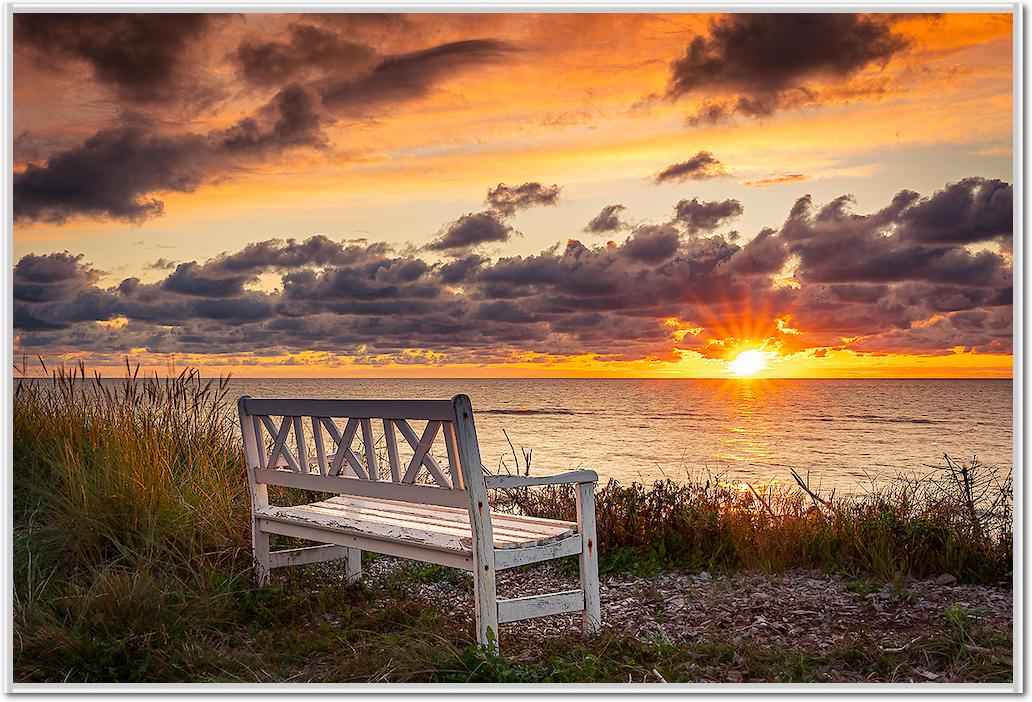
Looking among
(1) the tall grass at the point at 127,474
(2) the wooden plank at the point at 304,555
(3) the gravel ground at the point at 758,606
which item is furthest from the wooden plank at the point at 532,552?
(1) the tall grass at the point at 127,474

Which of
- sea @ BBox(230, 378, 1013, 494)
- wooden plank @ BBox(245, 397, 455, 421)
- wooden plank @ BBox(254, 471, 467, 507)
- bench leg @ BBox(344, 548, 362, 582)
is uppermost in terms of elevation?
wooden plank @ BBox(245, 397, 455, 421)

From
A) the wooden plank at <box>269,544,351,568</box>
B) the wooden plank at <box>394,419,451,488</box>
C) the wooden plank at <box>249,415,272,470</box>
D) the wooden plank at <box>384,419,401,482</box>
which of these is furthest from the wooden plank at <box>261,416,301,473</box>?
the wooden plank at <box>394,419,451,488</box>

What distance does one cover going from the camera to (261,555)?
187 inches

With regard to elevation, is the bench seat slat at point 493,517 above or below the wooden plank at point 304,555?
above

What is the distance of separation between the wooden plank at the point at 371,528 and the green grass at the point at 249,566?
14.7 inches

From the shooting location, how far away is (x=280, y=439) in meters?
4.57

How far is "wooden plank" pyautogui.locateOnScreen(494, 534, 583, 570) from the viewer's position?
357cm

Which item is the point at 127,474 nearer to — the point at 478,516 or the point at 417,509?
the point at 417,509

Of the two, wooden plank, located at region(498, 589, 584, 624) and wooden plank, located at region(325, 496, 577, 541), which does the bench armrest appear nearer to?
wooden plank, located at region(325, 496, 577, 541)

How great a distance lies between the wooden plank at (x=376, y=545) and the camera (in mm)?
3619

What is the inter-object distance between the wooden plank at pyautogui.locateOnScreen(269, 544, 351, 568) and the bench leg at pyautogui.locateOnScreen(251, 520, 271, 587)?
0.10 ft

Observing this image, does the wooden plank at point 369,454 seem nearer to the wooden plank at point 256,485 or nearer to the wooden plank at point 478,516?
the wooden plank at point 478,516

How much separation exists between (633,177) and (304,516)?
2261 centimetres

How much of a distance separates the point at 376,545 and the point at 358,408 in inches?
23.1
